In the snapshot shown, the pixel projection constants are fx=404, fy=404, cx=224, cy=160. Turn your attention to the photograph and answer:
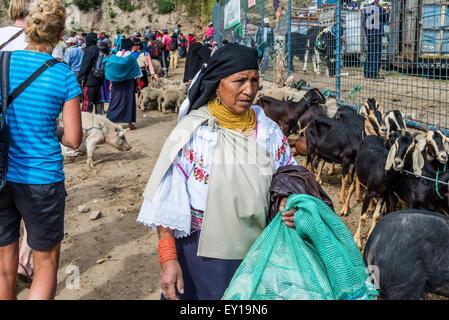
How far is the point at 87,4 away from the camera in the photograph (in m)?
37.4

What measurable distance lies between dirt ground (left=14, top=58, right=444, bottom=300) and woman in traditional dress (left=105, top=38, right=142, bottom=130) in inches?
50.6

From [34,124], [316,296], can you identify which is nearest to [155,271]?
[34,124]

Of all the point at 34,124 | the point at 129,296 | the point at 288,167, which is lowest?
the point at 129,296

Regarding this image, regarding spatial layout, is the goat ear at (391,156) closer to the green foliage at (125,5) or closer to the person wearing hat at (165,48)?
the person wearing hat at (165,48)

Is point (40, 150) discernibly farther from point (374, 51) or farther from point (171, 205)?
point (374, 51)

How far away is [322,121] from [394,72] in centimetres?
173

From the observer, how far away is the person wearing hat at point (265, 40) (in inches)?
492

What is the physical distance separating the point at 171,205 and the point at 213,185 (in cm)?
23

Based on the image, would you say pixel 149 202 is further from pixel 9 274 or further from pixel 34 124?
pixel 9 274

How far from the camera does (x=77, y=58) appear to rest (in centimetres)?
994

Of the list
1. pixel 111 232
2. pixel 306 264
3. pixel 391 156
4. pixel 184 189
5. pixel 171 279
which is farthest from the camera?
pixel 111 232

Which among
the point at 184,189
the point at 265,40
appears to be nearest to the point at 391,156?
the point at 184,189

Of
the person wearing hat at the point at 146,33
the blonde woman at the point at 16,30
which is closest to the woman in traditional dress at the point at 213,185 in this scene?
the blonde woman at the point at 16,30

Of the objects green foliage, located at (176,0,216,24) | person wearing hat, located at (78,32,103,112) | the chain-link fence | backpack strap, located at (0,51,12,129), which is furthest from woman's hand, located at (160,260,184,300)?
green foliage, located at (176,0,216,24)
